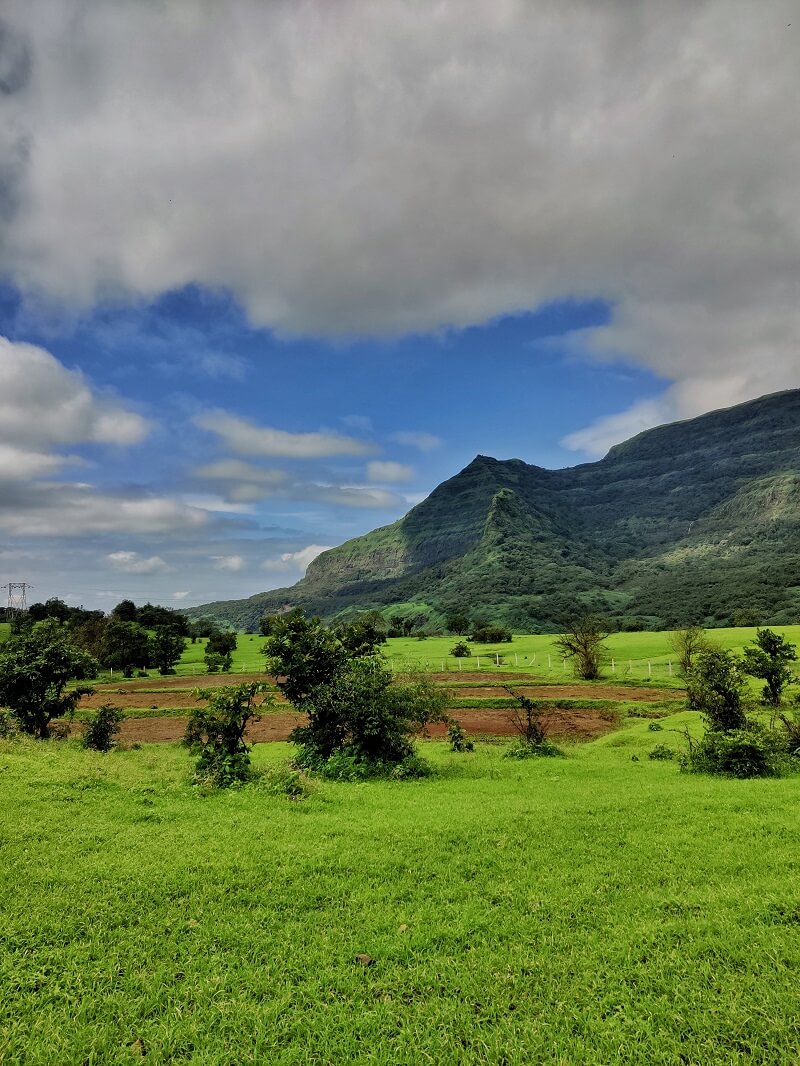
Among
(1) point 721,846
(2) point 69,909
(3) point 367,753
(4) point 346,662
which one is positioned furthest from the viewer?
(4) point 346,662

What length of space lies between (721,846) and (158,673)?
74418 mm

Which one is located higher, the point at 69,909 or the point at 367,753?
the point at 69,909

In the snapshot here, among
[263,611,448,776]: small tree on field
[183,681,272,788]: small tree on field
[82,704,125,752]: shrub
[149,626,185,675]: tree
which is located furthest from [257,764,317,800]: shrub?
[149,626,185,675]: tree

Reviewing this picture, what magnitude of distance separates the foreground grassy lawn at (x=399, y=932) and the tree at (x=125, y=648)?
219 ft

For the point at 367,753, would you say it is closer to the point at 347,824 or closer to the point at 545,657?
the point at 347,824

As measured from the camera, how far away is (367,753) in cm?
1909

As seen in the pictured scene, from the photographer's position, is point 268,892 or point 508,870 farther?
point 508,870

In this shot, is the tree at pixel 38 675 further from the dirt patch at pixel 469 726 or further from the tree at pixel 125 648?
the tree at pixel 125 648

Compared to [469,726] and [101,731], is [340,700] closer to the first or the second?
[101,731]

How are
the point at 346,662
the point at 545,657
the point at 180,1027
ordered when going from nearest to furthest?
the point at 180,1027 → the point at 346,662 → the point at 545,657

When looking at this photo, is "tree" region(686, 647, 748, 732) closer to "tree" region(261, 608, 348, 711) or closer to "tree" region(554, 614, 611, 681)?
"tree" region(261, 608, 348, 711)

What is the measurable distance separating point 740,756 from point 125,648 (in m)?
74.9

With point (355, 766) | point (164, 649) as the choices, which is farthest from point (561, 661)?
point (355, 766)

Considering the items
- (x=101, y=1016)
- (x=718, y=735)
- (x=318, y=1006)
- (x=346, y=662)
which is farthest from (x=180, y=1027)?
(x=718, y=735)
